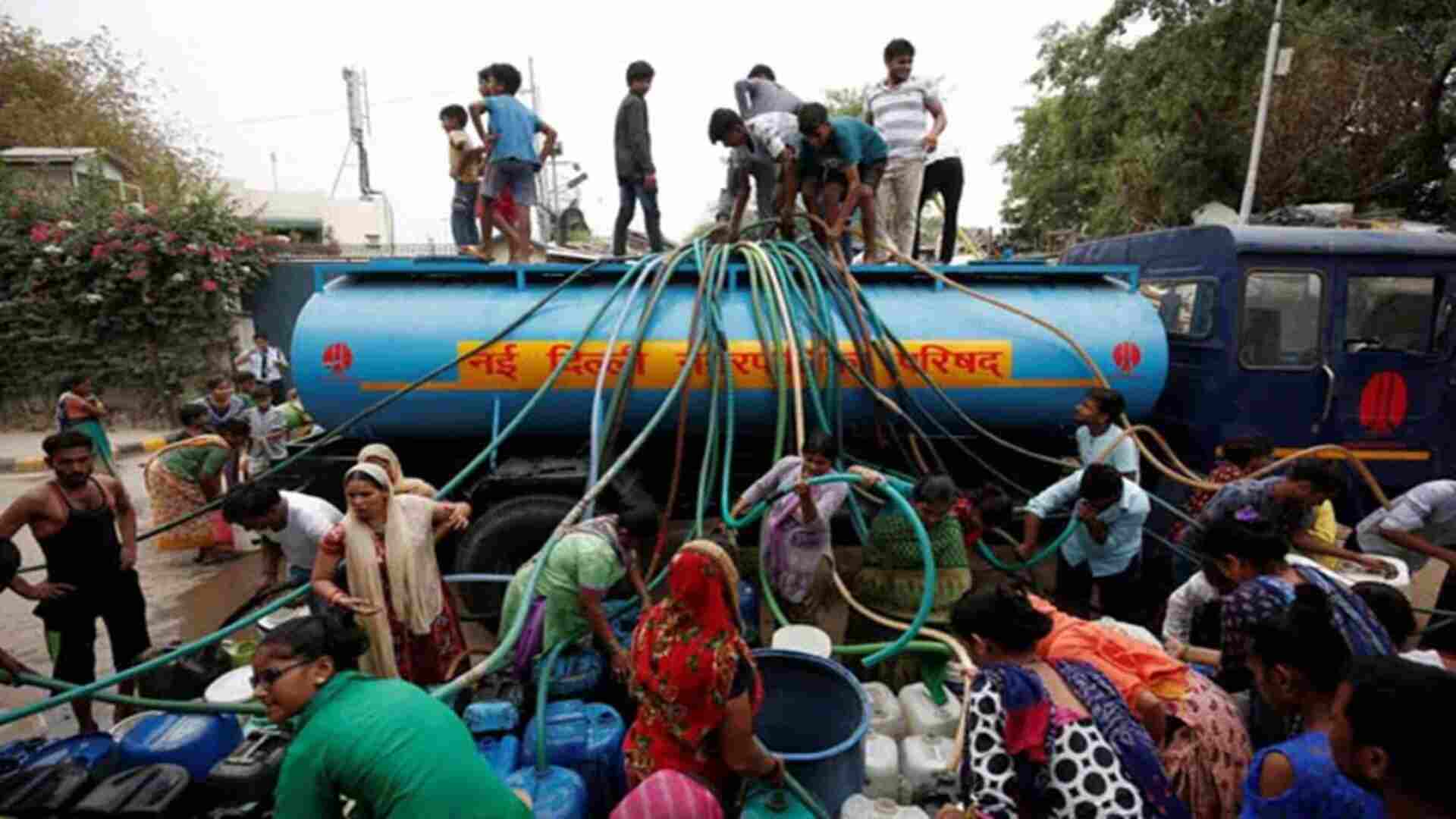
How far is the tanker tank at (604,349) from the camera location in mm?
3824

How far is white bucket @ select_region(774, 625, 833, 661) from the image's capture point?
271 centimetres

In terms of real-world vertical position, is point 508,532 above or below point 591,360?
below

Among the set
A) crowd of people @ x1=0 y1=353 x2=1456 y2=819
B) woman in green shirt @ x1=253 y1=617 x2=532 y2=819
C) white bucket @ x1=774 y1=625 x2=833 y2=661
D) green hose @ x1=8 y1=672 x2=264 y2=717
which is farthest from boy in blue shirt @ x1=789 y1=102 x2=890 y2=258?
green hose @ x1=8 y1=672 x2=264 y2=717

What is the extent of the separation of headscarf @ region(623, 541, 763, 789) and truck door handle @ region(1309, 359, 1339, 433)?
3.91 m

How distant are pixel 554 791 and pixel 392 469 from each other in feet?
5.07

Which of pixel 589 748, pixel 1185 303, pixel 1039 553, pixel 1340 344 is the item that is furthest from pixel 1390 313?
pixel 589 748

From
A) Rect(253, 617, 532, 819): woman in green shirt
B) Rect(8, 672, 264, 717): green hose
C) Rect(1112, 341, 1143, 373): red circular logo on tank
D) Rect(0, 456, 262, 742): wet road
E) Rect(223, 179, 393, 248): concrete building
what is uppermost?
Rect(223, 179, 393, 248): concrete building

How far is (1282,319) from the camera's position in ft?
13.0

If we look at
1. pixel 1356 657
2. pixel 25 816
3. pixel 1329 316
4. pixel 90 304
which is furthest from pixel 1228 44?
pixel 90 304

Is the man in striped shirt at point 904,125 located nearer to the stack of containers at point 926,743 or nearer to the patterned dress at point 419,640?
the stack of containers at point 926,743

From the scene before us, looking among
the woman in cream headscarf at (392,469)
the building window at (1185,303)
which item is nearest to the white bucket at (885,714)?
the woman in cream headscarf at (392,469)

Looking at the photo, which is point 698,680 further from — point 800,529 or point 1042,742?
point 800,529

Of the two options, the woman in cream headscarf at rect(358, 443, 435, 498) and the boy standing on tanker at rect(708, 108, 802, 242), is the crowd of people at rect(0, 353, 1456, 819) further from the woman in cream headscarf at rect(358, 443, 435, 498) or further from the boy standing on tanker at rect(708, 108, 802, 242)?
the boy standing on tanker at rect(708, 108, 802, 242)

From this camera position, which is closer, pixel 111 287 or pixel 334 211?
pixel 111 287
